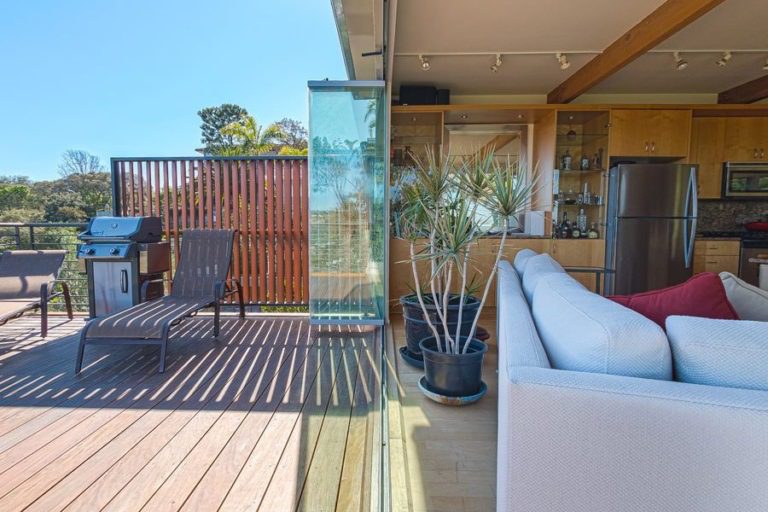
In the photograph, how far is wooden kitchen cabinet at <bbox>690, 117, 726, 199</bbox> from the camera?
4.77m

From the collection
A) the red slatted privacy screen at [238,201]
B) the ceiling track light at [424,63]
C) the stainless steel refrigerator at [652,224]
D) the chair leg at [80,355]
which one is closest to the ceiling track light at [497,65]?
the ceiling track light at [424,63]

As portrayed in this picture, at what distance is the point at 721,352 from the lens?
922mm

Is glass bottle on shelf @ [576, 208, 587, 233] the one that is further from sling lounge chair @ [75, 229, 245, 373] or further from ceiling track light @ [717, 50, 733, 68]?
sling lounge chair @ [75, 229, 245, 373]

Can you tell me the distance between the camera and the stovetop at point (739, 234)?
4.47 metres

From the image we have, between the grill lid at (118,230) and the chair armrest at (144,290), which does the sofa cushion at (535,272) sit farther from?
the grill lid at (118,230)

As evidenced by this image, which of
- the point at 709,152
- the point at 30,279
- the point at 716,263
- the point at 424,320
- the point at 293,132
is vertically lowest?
the point at 424,320

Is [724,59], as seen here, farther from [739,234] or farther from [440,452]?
[440,452]

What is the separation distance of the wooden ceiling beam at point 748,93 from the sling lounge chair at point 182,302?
5884mm

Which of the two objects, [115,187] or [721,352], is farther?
[115,187]

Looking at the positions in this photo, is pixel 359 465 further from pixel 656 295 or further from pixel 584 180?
pixel 584 180

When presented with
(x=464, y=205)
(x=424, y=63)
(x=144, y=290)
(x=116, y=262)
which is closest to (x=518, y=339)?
(x=464, y=205)

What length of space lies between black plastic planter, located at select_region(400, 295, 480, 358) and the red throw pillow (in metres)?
1.49

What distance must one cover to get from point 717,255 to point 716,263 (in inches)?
3.6

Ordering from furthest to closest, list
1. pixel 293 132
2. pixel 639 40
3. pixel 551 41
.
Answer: pixel 293 132 < pixel 551 41 < pixel 639 40
